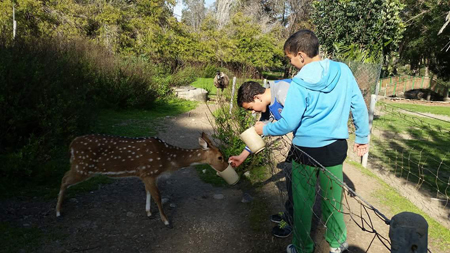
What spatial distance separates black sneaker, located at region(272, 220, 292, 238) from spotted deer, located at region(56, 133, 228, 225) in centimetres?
93

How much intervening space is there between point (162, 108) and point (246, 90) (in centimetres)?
887

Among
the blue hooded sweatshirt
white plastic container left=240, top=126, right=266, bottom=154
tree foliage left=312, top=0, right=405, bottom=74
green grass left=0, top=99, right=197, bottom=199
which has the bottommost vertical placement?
green grass left=0, top=99, right=197, bottom=199

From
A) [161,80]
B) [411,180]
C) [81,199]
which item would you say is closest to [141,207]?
[81,199]

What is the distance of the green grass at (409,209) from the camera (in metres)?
3.69

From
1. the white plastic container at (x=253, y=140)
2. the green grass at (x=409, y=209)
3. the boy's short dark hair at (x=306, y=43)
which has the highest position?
the boy's short dark hair at (x=306, y=43)

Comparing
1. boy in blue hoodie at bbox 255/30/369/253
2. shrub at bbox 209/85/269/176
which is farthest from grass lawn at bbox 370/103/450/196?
boy in blue hoodie at bbox 255/30/369/253

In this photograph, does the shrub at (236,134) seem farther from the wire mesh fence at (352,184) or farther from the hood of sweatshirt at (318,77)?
the hood of sweatshirt at (318,77)

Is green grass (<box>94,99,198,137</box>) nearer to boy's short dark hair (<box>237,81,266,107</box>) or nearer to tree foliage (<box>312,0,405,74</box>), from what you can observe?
boy's short dark hair (<box>237,81,266,107</box>)

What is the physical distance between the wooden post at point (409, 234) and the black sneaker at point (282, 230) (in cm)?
228

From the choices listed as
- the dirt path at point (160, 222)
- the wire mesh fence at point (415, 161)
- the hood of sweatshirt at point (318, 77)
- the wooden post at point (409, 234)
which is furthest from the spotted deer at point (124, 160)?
the wire mesh fence at point (415, 161)

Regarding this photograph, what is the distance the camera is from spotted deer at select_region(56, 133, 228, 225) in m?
3.82

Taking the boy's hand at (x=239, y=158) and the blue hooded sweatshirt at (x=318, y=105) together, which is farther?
the boy's hand at (x=239, y=158)

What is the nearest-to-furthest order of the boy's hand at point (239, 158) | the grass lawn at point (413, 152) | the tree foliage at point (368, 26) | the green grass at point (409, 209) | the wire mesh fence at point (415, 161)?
the boy's hand at point (239, 158) < the green grass at point (409, 209) < the wire mesh fence at point (415, 161) < the grass lawn at point (413, 152) < the tree foliage at point (368, 26)

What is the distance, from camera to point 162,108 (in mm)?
11391
